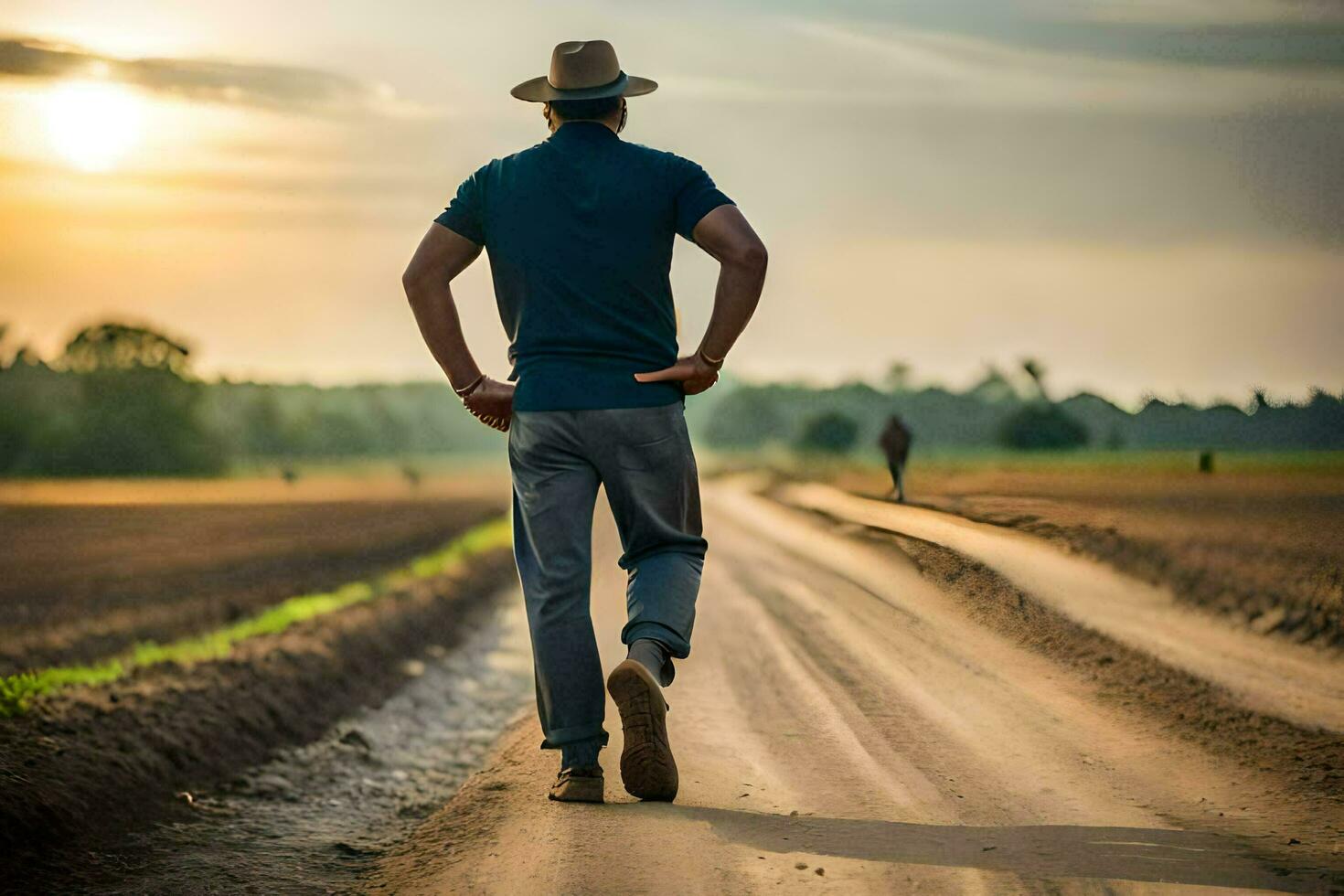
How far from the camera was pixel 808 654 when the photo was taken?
504 centimetres

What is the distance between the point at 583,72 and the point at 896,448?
1.73m

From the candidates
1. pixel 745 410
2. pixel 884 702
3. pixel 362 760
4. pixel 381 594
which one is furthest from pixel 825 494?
pixel 381 594

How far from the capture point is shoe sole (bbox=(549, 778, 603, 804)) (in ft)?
13.9

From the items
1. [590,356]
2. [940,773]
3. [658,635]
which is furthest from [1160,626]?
[590,356]

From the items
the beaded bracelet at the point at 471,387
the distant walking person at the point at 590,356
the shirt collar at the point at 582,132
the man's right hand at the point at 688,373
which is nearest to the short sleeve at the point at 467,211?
the distant walking person at the point at 590,356

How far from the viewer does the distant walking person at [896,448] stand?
4863 millimetres

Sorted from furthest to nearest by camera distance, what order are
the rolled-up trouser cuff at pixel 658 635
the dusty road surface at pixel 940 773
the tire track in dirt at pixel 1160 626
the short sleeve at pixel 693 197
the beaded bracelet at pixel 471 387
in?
the beaded bracelet at pixel 471 387 < the rolled-up trouser cuff at pixel 658 635 < the short sleeve at pixel 693 197 < the tire track in dirt at pixel 1160 626 < the dusty road surface at pixel 940 773

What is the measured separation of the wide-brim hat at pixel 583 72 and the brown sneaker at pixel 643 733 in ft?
5.66

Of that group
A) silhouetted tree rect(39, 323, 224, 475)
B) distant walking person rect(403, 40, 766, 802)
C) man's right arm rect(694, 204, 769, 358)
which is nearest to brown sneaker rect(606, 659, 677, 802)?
distant walking person rect(403, 40, 766, 802)

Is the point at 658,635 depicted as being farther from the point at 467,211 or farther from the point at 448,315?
the point at 467,211

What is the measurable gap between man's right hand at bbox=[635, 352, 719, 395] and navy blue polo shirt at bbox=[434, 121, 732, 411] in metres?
0.04

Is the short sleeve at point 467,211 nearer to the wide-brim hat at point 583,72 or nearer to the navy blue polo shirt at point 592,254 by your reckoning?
the navy blue polo shirt at point 592,254

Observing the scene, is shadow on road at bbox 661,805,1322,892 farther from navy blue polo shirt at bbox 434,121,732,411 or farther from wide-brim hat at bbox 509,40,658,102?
wide-brim hat at bbox 509,40,658,102

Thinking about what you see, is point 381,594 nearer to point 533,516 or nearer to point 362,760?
point 362,760
